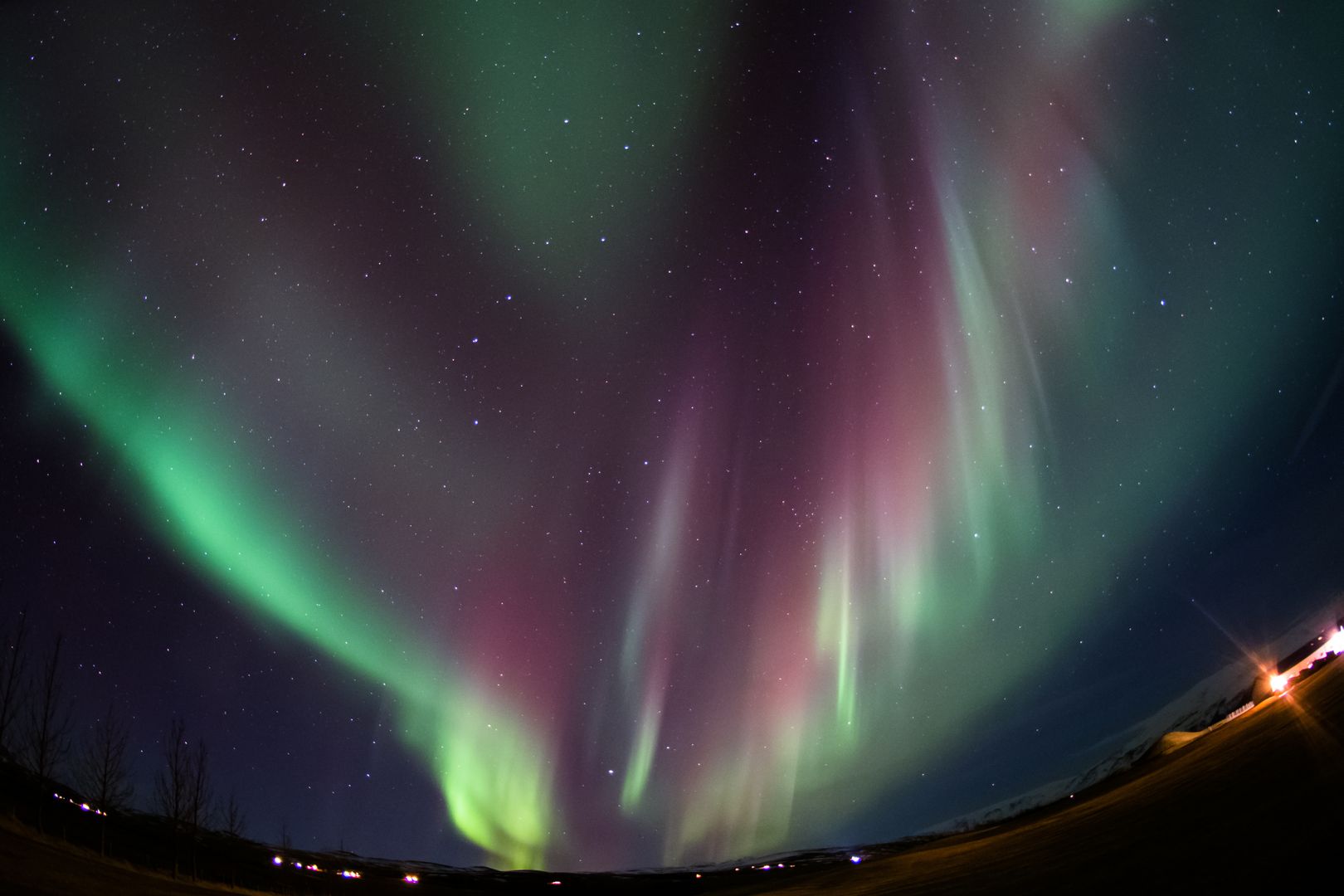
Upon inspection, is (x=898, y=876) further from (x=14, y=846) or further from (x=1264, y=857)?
(x=14, y=846)

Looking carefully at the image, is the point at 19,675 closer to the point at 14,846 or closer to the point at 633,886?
the point at 14,846

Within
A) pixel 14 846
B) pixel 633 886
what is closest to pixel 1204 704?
pixel 633 886

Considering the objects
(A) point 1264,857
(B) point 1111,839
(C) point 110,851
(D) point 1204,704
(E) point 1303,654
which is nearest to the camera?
(A) point 1264,857

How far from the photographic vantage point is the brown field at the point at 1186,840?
33.8 ft

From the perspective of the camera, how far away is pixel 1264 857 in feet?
32.5

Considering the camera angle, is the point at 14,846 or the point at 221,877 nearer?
the point at 14,846

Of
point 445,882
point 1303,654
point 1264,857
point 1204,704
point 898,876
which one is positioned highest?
point 1204,704

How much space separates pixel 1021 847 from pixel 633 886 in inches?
3698

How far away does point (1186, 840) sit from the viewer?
42.0ft

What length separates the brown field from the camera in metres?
10.3

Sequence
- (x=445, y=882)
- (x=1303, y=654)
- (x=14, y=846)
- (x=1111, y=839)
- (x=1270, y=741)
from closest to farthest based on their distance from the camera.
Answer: (x=1111, y=839)
(x=1270, y=741)
(x=14, y=846)
(x=1303, y=654)
(x=445, y=882)

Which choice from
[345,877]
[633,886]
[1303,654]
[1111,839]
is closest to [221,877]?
[345,877]

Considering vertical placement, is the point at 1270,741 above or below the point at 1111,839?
above

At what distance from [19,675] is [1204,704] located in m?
257
